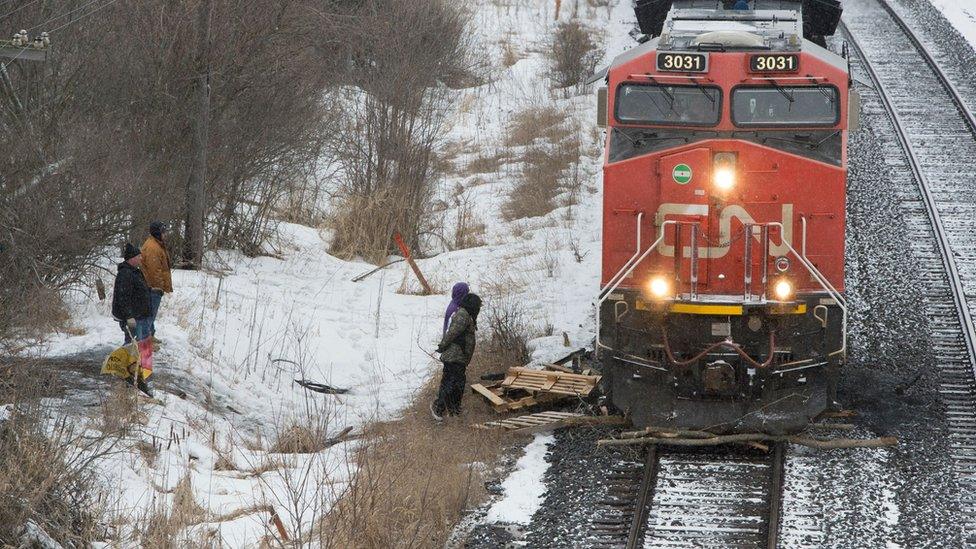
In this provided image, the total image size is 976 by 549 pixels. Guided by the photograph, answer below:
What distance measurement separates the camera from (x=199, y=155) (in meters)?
16.1

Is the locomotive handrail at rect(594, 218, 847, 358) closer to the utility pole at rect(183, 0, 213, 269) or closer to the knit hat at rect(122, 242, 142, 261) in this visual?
the knit hat at rect(122, 242, 142, 261)

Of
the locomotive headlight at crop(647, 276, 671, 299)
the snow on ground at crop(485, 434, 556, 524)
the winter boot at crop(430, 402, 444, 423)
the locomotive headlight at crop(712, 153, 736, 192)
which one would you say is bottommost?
the snow on ground at crop(485, 434, 556, 524)

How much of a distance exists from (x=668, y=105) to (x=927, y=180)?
8238 millimetres

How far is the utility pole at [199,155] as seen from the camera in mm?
15984

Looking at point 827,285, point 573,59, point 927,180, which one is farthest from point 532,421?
point 573,59

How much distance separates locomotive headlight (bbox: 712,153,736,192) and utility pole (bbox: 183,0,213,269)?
8488 mm

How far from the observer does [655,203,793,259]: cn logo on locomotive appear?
32.2 ft

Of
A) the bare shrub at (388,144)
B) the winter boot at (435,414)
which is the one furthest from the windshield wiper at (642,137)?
the bare shrub at (388,144)

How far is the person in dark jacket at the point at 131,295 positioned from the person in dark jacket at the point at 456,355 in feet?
Answer: 9.18

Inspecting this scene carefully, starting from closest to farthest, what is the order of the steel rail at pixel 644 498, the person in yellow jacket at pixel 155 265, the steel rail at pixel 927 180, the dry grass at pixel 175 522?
the dry grass at pixel 175 522
the steel rail at pixel 644 498
the person in yellow jacket at pixel 155 265
the steel rail at pixel 927 180

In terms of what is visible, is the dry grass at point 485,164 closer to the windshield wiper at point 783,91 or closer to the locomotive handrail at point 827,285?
the windshield wiper at point 783,91

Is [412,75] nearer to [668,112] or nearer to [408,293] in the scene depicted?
[408,293]

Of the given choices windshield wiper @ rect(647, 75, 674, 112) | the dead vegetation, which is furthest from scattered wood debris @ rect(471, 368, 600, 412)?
the dead vegetation

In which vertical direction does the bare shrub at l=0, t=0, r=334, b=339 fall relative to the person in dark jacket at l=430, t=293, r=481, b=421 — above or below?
above
